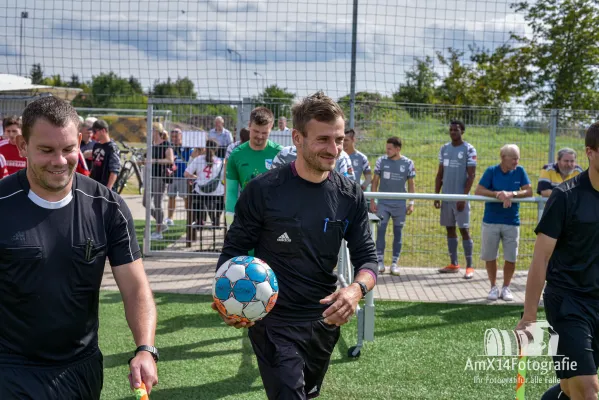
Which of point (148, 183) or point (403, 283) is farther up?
point (148, 183)

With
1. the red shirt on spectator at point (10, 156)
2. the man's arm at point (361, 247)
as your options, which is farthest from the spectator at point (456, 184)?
the man's arm at point (361, 247)

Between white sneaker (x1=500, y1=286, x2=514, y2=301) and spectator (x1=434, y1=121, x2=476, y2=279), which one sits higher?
spectator (x1=434, y1=121, x2=476, y2=279)

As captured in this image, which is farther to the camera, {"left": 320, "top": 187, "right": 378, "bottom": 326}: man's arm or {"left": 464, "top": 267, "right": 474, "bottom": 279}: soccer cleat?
{"left": 464, "top": 267, "right": 474, "bottom": 279}: soccer cleat

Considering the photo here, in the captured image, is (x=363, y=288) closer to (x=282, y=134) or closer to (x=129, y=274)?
(x=129, y=274)

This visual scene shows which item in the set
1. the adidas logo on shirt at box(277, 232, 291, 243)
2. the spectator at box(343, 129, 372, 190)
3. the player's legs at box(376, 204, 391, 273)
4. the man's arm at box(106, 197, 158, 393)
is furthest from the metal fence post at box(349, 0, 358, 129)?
the man's arm at box(106, 197, 158, 393)

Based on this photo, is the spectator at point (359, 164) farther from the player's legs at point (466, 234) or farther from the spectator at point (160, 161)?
Result: the spectator at point (160, 161)

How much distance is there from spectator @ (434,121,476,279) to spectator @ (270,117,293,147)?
238 centimetres

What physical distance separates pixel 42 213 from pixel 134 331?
2.15 feet

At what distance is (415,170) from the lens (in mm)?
10734

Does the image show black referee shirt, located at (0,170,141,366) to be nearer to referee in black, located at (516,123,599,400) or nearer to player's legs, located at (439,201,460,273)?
referee in black, located at (516,123,599,400)

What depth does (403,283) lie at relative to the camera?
9.41 meters

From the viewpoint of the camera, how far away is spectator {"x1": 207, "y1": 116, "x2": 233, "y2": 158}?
414 inches

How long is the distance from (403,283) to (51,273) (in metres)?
7.09

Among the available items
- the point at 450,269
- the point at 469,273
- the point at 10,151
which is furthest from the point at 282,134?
the point at 10,151
